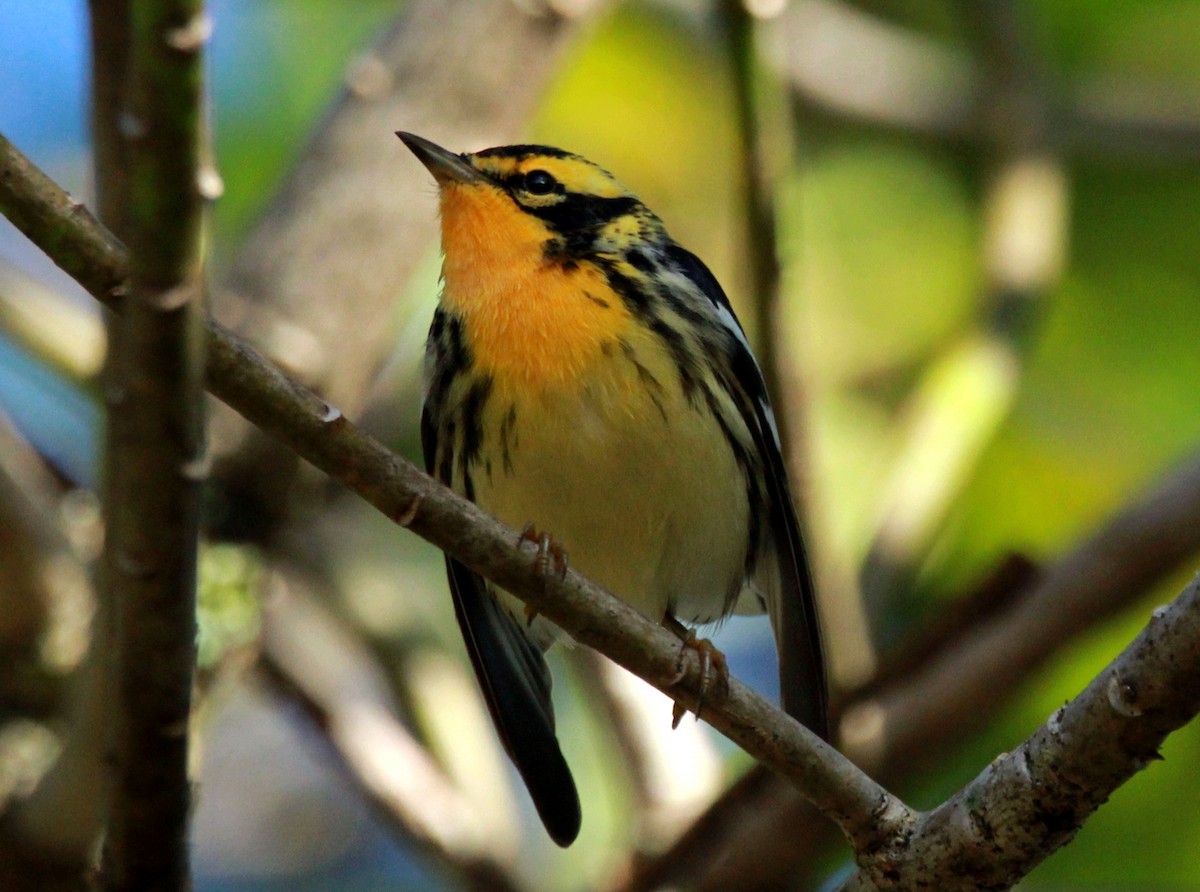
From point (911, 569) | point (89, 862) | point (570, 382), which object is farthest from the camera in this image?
point (911, 569)

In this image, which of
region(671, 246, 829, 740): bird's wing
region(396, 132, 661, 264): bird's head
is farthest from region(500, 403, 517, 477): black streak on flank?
region(671, 246, 829, 740): bird's wing

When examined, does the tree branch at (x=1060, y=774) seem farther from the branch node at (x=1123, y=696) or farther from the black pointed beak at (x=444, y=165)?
the black pointed beak at (x=444, y=165)

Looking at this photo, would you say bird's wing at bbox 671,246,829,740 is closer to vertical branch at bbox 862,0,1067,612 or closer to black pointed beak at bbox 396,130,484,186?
vertical branch at bbox 862,0,1067,612

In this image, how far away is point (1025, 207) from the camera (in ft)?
17.5

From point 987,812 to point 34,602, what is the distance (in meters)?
2.64

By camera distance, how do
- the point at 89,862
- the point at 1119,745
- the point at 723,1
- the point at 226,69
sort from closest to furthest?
the point at 1119,745 → the point at 89,862 → the point at 723,1 → the point at 226,69

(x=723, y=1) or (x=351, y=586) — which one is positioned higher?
(x=723, y=1)

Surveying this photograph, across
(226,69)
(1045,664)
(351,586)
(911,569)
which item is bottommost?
(1045,664)

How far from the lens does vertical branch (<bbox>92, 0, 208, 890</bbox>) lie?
1917mm

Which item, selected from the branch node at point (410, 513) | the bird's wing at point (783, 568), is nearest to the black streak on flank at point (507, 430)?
the bird's wing at point (783, 568)

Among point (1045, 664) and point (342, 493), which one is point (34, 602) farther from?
point (1045, 664)

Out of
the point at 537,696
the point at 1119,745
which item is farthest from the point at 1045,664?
the point at 1119,745

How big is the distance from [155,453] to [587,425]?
177 cm

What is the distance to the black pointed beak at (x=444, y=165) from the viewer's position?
14.1ft
